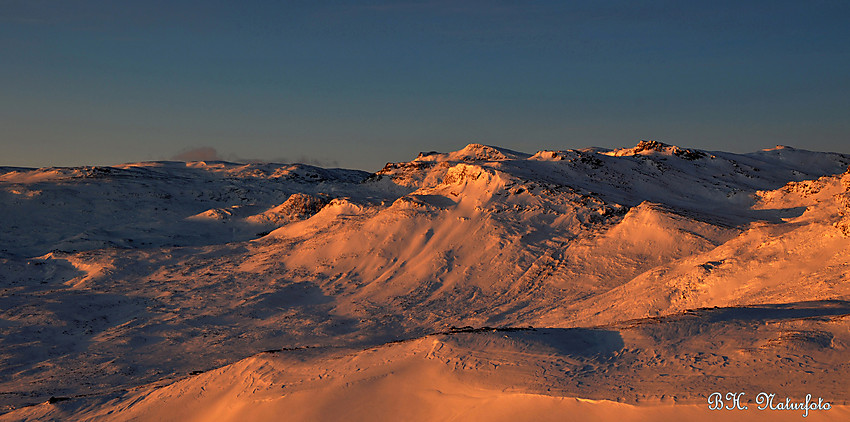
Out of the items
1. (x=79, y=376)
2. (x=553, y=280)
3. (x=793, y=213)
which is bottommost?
(x=79, y=376)

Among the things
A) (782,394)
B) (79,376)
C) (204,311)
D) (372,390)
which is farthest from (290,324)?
(782,394)

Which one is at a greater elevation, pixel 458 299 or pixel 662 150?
pixel 662 150

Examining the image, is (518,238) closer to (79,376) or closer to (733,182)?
(79,376)

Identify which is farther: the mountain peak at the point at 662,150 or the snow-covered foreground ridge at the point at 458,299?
the mountain peak at the point at 662,150

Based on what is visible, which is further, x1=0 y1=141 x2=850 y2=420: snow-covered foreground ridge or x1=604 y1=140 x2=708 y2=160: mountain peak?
x1=604 y1=140 x2=708 y2=160: mountain peak

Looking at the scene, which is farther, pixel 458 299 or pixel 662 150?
pixel 662 150

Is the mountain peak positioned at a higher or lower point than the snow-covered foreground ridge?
higher

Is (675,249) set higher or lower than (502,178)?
lower

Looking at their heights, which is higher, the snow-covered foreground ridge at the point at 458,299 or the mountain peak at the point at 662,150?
the mountain peak at the point at 662,150
